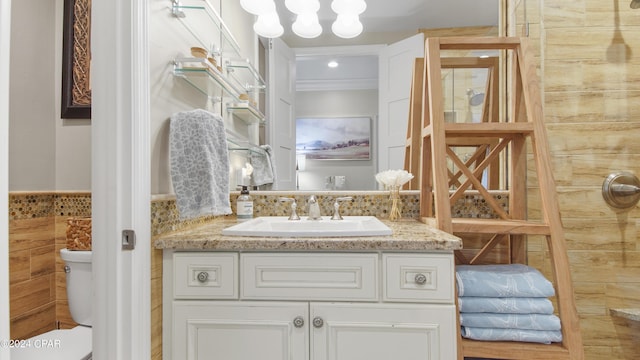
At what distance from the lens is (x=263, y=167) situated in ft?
5.51

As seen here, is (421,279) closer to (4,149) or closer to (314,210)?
(314,210)

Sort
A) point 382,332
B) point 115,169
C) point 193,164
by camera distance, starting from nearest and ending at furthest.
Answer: point 115,169, point 382,332, point 193,164

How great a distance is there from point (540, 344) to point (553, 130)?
877 mm

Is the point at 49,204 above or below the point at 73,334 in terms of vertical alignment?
above

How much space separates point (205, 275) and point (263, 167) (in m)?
0.71

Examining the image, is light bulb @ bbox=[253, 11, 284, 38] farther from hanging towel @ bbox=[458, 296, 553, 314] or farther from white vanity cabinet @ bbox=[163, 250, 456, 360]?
hanging towel @ bbox=[458, 296, 553, 314]

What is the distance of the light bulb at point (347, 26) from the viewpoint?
1.64m

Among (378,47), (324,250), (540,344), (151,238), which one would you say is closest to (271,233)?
(324,250)

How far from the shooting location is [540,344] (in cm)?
111

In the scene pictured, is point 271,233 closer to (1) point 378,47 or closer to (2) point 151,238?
(2) point 151,238

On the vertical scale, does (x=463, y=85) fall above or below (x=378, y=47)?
below

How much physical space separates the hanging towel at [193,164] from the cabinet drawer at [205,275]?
16 centimetres

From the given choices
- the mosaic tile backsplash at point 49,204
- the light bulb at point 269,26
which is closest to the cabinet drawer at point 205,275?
the mosaic tile backsplash at point 49,204

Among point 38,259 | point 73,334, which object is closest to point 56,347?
point 73,334
